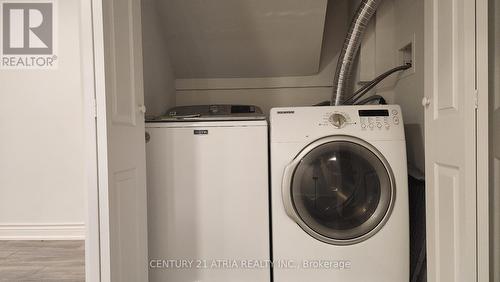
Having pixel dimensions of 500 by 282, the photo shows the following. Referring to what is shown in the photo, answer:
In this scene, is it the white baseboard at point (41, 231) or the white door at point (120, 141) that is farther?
the white baseboard at point (41, 231)

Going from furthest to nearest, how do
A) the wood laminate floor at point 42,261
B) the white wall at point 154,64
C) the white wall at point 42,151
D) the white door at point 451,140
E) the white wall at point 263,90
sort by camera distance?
the white wall at point 263,90
the white wall at point 42,151
the white wall at point 154,64
the wood laminate floor at point 42,261
the white door at point 451,140

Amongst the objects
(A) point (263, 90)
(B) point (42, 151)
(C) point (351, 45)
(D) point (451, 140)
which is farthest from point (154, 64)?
(D) point (451, 140)

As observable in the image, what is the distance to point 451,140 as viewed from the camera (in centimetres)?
116

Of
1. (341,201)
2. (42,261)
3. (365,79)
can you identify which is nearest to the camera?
(341,201)

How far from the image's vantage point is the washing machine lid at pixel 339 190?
1588mm

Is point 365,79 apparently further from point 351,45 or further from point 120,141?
point 120,141

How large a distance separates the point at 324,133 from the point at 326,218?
1.38ft

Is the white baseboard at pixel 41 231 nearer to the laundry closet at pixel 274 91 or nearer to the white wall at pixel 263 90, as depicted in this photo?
the laundry closet at pixel 274 91

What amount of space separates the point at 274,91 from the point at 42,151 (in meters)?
1.84

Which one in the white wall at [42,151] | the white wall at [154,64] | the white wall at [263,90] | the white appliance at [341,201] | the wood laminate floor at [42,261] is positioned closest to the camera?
the white appliance at [341,201]

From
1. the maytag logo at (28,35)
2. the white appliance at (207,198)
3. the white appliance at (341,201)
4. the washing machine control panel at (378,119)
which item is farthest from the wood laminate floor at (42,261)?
the washing machine control panel at (378,119)

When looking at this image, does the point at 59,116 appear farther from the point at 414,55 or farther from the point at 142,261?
the point at 414,55

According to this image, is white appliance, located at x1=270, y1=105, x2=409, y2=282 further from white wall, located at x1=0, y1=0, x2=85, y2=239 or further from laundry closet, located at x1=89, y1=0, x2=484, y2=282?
white wall, located at x1=0, y1=0, x2=85, y2=239

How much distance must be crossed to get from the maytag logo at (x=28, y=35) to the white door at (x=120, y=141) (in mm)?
1402
